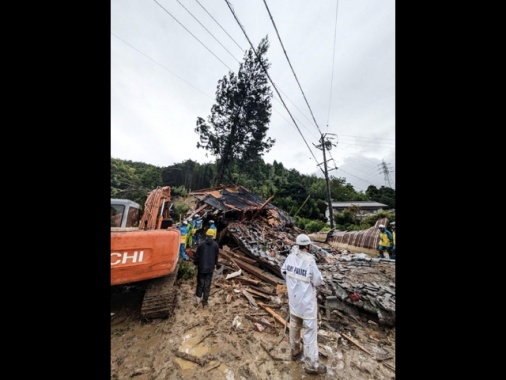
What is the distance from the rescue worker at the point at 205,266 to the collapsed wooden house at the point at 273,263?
1.16m

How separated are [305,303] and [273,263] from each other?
3.66 meters

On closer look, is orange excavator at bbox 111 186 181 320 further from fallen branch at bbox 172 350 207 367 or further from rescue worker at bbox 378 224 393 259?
rescue worker at bbox 378 224 393 259

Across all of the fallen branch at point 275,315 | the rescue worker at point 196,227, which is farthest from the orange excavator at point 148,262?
the rescue worker at point 196,227

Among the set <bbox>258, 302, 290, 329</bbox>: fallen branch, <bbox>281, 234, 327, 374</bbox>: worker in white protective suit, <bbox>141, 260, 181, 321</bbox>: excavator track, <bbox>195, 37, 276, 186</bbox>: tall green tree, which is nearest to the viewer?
<bbox>281, 234, 327, 374</bbox>: worker in white protective suit

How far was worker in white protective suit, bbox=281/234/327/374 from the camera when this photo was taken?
3303 millimetres

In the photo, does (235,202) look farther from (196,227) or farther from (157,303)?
(157,303)

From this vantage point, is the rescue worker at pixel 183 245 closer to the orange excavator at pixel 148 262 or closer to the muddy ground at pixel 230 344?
the muddy ground at pixel 230 344

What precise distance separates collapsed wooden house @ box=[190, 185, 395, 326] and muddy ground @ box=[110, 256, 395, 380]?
1.34ft

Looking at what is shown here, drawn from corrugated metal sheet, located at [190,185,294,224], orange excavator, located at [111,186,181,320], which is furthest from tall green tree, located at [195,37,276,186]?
orange excavator, located at [111,186,181,320]

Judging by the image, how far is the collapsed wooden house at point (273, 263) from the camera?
4.95m
